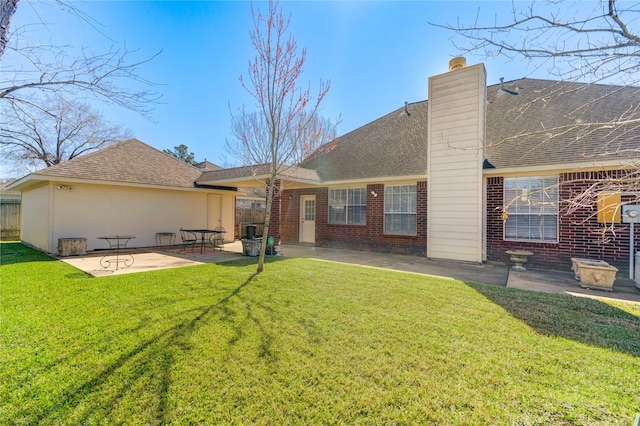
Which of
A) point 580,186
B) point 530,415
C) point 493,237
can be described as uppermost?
point 580,186

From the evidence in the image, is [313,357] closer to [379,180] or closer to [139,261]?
[139,261]

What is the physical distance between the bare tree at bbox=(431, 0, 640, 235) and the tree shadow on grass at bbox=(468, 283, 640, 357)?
208cm

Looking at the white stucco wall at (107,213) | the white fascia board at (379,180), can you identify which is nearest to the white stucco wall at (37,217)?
the white stucco wall at (107,213)

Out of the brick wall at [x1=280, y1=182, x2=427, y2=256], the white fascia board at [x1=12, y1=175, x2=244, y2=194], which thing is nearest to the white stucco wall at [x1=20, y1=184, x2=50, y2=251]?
→ the white fascia board at [x1=12, y1=175, x2=244, y2=194]

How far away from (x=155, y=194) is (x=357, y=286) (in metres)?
10.5

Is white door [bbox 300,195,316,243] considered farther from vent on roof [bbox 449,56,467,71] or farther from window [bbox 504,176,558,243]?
window [bbox 504,176,558,243]

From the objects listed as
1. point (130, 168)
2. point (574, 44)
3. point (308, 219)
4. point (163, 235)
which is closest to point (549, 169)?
point (574, 44)

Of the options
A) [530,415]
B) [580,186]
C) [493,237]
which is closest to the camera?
[530,415]

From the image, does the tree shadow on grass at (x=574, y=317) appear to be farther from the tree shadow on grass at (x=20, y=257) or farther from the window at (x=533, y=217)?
the tree shadow on grass at (x=20, y=257)

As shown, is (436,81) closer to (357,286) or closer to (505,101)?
→ (505,101)

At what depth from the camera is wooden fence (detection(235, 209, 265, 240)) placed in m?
16.9

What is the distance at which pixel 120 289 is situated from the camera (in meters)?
5.66

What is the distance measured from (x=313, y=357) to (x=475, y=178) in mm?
7880

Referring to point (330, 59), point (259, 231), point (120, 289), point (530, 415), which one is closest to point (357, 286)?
point (530, 415)
